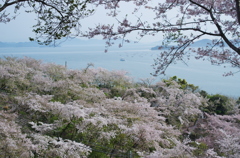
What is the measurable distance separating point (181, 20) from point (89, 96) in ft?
9.77

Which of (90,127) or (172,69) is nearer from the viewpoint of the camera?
(90,127)

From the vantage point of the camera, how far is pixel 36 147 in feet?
8.45

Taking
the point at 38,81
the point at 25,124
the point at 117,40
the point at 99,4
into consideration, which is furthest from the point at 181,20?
the point at 38,81

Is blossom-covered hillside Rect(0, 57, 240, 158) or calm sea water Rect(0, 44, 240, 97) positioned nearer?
blossom-covered hillside Rect(0, 57, 240, 158)

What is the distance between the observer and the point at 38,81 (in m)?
5.32

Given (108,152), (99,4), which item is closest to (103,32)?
(99,4)

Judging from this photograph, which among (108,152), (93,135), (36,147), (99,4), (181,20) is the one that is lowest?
(108,152)

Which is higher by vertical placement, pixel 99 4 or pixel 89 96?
pixel 99 4

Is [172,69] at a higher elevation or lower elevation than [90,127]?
lower

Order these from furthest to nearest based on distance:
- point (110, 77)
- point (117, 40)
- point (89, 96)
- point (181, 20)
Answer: point (110, 77), point (89, 96), point (117, 40), point (181, 20)

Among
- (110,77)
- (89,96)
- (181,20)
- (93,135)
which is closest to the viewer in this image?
(181,20)

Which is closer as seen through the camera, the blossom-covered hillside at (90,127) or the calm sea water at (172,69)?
the blossom-covered hillside at (90,127)

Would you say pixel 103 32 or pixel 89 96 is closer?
pixel 103 32

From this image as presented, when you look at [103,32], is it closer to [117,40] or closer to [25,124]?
[117,40]
